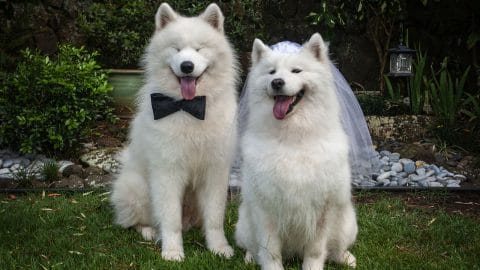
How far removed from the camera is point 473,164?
17.4 feet

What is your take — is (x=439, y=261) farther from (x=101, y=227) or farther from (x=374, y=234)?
(x=101, y=227)

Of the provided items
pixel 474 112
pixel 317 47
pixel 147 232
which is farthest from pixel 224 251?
pixel 474 112

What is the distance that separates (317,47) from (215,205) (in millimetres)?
1190

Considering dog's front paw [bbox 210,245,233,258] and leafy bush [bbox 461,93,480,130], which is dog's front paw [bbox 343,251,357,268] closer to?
dog's front paw [bbox 210,245,233,258]

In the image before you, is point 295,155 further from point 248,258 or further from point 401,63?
point 401,63

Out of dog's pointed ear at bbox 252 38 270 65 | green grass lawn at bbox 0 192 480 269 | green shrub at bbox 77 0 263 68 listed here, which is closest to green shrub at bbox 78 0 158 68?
green shrub at bbox 77 0 263 68

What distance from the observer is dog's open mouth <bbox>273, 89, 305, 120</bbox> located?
109 inches

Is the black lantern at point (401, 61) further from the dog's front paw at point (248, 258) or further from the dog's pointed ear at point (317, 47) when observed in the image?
the dog's front paw at point (248, 258)

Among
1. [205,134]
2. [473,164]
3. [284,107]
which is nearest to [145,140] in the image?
[205,134]

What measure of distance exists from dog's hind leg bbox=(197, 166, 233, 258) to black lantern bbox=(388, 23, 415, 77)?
3.24m

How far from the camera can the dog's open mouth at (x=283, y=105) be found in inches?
109

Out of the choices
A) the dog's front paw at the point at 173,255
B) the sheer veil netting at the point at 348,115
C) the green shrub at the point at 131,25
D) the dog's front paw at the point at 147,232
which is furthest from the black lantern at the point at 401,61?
the dog's front paw at the point at 173,255

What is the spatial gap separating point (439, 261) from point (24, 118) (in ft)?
13.1

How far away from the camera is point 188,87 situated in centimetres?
335
